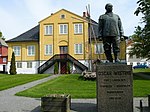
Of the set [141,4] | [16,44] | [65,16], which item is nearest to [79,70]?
[65,16]

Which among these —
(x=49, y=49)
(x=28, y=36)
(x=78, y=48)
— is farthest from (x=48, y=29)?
(x=78, y=48)

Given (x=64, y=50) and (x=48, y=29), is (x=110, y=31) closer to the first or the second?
(x=64, y=50)

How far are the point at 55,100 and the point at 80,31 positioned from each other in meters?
39.1

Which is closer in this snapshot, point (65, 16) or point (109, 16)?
point (109, 16)

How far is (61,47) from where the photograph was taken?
1949 inches

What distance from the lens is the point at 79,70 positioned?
4716 centimetres

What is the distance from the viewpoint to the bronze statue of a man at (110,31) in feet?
33.7

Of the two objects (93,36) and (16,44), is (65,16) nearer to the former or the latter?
(93,36)

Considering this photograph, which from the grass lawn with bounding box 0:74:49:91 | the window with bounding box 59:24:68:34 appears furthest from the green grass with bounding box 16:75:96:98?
the window with bounding box 59:24:68:34

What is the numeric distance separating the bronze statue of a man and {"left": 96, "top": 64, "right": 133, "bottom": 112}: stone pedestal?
0.81 metres

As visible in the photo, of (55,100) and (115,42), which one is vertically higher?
(115,42)

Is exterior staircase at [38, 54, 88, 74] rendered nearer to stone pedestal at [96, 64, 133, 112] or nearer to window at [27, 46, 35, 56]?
window at [27, 46, 35, 56]

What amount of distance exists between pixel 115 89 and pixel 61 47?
1583 inches

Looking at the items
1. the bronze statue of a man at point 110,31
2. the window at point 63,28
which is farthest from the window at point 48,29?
the bronze statue of a man at point 110,31
